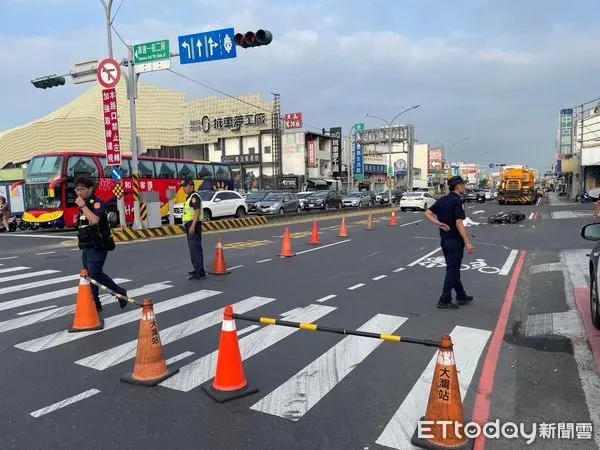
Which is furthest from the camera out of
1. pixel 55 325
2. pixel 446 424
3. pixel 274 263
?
pixel 274 263

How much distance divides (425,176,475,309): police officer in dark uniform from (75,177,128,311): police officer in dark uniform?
15.4 feet

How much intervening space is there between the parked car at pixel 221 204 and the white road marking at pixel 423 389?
66.7ft

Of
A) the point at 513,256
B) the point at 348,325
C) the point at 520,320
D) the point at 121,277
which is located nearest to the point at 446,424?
the point at 348,325

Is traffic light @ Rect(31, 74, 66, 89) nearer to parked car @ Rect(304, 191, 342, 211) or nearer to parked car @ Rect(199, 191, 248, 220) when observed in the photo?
parked car @ Rect(199, 191, 248, 220)

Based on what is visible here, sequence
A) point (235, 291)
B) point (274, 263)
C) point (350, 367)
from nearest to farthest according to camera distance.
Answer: point (350, 367), point (235, 291), point (274, 263)

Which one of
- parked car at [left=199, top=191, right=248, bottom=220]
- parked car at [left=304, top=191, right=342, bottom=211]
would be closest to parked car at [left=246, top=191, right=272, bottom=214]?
parked car at [left=304, top=191, right=342, bottom=211]

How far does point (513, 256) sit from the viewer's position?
1321cm

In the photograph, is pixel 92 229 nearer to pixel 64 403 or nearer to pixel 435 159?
pixel 64 403

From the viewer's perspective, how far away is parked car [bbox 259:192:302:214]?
106ft

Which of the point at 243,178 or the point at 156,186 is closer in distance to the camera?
the point at 156,186

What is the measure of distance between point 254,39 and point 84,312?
10.6 meters

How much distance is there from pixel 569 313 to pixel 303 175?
56.3 m

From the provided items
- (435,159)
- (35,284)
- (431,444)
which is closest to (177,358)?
(431,444)

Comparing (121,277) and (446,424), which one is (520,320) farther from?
(121,277)
